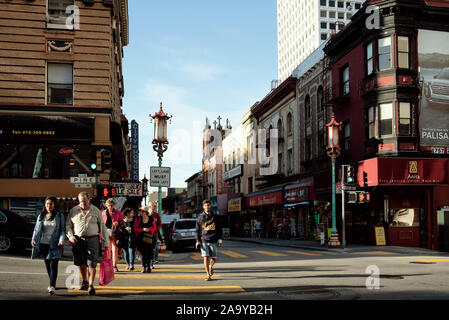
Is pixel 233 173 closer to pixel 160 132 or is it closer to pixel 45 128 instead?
pixel 45 128

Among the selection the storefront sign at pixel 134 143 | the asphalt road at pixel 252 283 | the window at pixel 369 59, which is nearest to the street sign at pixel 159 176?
the asphalt road at pixel 252 283

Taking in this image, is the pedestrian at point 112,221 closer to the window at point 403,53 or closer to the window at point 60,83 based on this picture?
the window at point 60,83

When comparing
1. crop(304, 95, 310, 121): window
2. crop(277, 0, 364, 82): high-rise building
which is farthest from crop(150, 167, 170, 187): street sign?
crop(277, 0, 364, 82): high-rise building

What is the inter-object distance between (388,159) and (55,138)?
Answer: 1651 cm

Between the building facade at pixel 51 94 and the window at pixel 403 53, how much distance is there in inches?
594

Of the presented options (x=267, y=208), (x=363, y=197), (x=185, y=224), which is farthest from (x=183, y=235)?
(x=267, y=208)

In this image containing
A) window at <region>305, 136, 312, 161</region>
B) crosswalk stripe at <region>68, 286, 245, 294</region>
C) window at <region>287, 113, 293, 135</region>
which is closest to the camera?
crosswalk stripe at <region>68, 286, 245, 294</region>

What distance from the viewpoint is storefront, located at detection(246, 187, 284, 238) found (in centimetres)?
4043

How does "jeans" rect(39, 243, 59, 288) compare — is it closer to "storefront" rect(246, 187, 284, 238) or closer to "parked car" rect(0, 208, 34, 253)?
"parked car" rect(0, 208, 34, 253)

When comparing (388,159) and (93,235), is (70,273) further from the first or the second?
(388,159)

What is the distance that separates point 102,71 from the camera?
2500 centimetres

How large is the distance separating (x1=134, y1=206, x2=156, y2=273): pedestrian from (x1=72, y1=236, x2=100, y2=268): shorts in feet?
13.2

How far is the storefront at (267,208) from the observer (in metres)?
40.4

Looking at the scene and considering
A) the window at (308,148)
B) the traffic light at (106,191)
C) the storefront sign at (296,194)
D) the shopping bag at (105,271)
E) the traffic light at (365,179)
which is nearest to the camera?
the shopping bag at (105,271)
